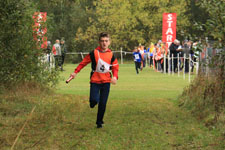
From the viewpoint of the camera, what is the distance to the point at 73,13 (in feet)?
225

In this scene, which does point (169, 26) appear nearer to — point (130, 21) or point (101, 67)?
point (101, 67)

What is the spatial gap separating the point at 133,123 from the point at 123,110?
7.81 feet

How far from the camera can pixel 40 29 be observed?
16.0 metres

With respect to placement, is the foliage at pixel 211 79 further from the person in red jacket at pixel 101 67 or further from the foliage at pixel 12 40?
the foliage at pixel 12 40

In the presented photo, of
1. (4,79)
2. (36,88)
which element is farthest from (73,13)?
(4,79)

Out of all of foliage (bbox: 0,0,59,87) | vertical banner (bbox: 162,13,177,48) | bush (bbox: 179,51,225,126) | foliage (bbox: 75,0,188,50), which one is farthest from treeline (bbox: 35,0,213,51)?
foliage (bbox: 0,0,59,87)

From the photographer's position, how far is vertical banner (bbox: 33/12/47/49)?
625 inches

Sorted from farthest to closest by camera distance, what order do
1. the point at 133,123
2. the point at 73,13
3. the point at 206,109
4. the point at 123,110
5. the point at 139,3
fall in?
the point at 73,13 → the point at 139,3 → the point at 123,110 → the point at 206,109 → the point at 133,123

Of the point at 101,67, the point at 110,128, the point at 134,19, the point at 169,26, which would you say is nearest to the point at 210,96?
the point at 110,128

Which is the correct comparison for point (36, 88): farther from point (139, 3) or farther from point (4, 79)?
point (139, 3)

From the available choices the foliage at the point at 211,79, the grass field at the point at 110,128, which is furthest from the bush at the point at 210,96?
the grass field at the point at 110,128

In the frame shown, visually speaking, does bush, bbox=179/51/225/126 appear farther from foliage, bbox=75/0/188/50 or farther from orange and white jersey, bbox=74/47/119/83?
foliage, bbox=75/0/188/50

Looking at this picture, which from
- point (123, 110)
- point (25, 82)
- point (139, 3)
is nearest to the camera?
point (123, 110)

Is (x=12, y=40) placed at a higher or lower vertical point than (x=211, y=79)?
higher
